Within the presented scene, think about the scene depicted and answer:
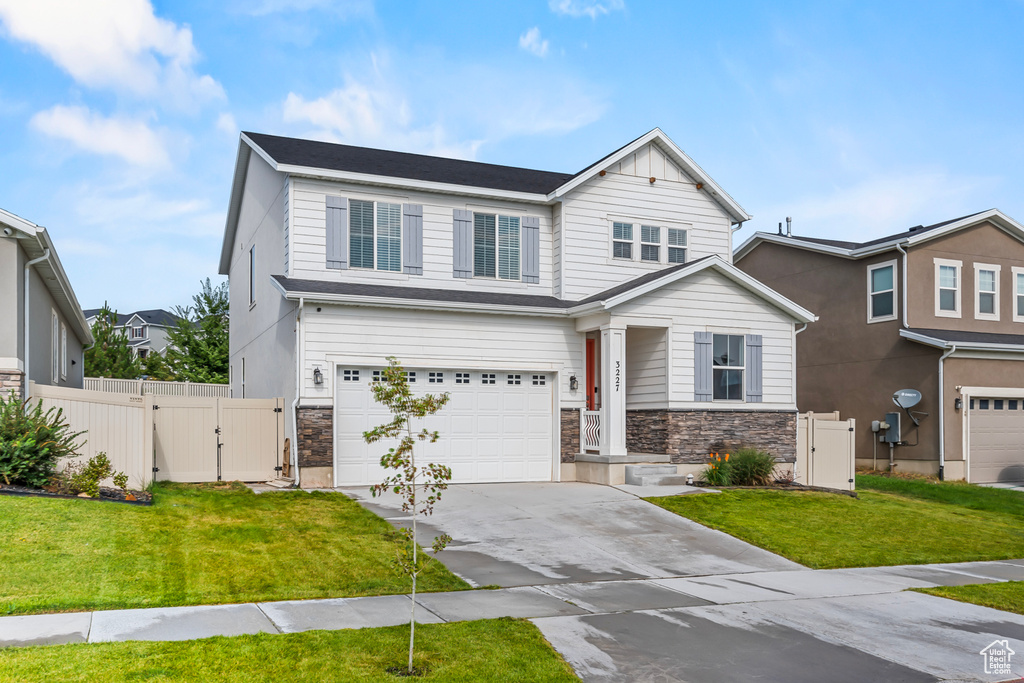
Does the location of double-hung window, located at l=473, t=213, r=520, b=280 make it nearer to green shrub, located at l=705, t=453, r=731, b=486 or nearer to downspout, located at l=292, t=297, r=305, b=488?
downspout, located at l=292, t=297, r=305, b=488

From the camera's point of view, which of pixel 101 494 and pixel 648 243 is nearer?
pixel 101 494

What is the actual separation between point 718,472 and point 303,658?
12.3 m

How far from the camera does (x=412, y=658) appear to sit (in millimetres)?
6320

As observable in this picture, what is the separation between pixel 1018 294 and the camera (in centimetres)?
2366

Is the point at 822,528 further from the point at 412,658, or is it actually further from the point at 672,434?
the point at 412,658

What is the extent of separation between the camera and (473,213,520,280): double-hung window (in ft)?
60.2

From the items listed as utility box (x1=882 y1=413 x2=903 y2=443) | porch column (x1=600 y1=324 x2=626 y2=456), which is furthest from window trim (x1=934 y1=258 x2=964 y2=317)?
porch column (x1=600 y1=324 x2=626 y2=456)

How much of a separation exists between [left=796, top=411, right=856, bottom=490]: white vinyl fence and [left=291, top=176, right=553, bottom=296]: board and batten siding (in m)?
6.72

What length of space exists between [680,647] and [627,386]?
→ 11913 mm

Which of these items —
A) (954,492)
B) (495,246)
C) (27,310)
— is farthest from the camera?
(954,492)

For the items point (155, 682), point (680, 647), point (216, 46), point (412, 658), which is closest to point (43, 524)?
point (155, 682)

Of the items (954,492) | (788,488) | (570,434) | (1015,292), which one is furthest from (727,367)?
(1015,292)

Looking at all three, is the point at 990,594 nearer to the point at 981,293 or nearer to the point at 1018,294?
the point at 981,293

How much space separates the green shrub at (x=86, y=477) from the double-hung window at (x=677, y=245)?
13043 millimetres
